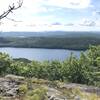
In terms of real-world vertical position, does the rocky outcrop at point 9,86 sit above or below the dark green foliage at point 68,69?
above

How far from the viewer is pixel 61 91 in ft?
56.9

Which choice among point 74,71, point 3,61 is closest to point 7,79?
point 3,61

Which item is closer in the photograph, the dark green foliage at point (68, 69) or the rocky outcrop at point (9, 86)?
the rocky outcrop at point (9, 86)

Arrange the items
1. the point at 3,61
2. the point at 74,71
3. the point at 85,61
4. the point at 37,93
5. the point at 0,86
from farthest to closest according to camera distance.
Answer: the point at 85,61, the point at 74,71, the point at 3,61, the point at 0,86, the point at 37,93

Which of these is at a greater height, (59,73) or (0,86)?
(0,86)

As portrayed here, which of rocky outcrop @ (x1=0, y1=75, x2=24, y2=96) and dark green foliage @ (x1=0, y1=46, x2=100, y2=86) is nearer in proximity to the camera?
rocky outcrop @ (x1=0, y1=75, x2=24, y2=96)

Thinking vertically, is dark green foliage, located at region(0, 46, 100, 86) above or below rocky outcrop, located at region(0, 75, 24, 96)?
Answer: below

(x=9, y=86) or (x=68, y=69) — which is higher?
(x=9, y=86)

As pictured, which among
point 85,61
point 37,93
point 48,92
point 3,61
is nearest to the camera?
point 37,93

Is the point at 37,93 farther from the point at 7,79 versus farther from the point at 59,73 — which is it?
the point at 59,73

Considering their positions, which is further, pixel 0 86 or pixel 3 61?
pixel 3 61

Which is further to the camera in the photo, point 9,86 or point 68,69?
point 68,69

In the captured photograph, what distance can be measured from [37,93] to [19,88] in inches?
104

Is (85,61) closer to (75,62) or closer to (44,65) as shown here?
(75,62)
